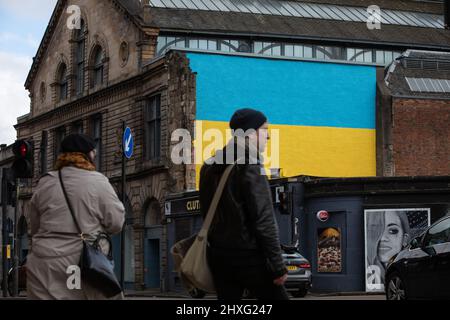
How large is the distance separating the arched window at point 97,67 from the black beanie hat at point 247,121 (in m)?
40.9

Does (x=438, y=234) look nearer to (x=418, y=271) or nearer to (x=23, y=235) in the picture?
(x=418, y=271)

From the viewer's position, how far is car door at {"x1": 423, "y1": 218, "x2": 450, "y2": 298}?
46.1 feet

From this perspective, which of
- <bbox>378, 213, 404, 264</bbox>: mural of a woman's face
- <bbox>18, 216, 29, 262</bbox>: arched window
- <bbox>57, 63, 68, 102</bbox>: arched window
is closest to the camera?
<bbox>378, 213, 404, 264</bbox>: mural of a woman's face

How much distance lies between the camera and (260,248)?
6.75 meters

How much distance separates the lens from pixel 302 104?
1603 inches

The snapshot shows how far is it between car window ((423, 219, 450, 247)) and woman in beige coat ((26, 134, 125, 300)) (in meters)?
8.18

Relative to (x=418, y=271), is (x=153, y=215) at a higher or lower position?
higher

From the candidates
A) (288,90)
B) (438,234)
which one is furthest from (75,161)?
(288,90)

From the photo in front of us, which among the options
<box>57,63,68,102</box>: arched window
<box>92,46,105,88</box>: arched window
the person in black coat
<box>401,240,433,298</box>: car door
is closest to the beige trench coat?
the person in black coat

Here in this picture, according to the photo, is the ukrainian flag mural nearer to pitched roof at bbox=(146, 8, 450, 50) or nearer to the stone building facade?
the stone building facade

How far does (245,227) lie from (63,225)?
4.37ft

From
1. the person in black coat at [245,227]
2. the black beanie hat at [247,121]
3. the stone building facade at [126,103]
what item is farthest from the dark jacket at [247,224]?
the stone building facade at [126,103]

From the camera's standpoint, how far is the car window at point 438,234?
14.3 meters
